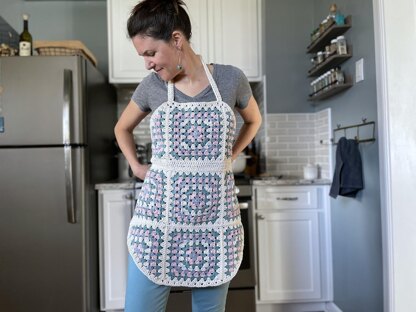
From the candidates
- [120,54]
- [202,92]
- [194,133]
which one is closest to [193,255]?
[194,133]

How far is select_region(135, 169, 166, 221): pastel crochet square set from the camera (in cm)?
93

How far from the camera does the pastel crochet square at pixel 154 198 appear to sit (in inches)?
36.8

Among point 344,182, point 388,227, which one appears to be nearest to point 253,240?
point 344,182

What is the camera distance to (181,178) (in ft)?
3.03

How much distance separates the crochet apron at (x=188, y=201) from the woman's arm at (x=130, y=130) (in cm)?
14

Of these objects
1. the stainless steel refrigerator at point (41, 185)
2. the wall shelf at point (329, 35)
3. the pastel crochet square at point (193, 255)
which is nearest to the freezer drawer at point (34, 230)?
the stainless steel refrigerator at point (41, 185)

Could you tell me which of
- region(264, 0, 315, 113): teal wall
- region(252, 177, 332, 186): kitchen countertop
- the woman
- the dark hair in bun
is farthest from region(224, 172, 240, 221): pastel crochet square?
region(264, 0, 315, 113): teal wall

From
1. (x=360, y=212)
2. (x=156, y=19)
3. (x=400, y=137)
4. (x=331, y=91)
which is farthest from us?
(x=331, y=91)

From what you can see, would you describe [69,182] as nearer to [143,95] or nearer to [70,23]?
[143,95]

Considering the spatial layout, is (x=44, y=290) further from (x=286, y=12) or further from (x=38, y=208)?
(x=286, y=12)

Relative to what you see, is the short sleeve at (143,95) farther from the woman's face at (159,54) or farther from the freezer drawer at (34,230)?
the freezer drawer at (34,230)

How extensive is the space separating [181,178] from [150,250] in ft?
0.69

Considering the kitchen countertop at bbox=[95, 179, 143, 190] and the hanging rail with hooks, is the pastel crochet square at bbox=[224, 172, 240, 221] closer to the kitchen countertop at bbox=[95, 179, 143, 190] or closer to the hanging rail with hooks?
the hanging rail with hooks

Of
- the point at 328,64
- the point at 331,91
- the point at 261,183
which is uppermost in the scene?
the point at 328,64
